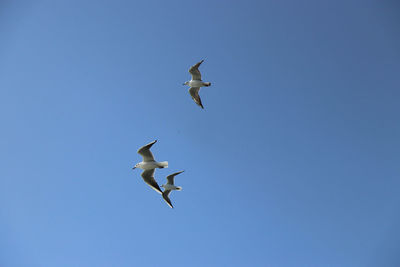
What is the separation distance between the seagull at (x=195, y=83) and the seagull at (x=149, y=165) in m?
5.26

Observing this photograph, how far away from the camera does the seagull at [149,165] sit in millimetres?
14934

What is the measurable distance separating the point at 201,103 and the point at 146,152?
5.57m

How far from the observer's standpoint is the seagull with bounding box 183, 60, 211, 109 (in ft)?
59.6

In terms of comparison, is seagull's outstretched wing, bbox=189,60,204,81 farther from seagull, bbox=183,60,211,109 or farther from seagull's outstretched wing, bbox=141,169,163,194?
seagull's outstretched wing, bbox=141,169,163,194

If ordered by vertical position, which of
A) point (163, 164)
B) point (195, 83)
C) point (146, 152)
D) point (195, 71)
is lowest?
point (163, 164)

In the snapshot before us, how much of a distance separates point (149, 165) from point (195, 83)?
596 cm

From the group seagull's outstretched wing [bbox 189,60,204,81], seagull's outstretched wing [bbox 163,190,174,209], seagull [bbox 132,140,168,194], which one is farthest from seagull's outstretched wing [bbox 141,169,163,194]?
seagull's outstretched wing [bbox 189,60,204,81]

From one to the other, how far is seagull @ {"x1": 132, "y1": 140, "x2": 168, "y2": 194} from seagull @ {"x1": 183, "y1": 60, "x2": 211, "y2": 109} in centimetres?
526

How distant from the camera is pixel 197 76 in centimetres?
1852

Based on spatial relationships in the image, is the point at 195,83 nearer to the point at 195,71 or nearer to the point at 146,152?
the point at 195,71

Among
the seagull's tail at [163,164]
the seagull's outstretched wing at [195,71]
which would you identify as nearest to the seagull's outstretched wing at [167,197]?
the seagull's tail at [163,164]

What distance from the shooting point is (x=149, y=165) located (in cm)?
1521

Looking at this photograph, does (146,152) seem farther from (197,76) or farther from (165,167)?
(197,76)

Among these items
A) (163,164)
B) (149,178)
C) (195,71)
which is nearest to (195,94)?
(195,71)
